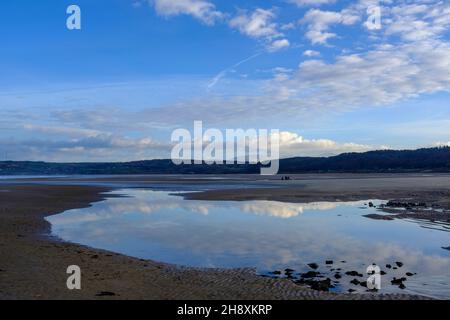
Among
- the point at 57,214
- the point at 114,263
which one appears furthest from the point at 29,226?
the point at 114,263

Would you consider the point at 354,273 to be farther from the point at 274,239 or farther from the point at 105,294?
the point at 105,294

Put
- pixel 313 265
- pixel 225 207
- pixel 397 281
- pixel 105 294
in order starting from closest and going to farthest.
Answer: pixel 105 294
pixel 397 281
pixel 313 265
pixel 225 207

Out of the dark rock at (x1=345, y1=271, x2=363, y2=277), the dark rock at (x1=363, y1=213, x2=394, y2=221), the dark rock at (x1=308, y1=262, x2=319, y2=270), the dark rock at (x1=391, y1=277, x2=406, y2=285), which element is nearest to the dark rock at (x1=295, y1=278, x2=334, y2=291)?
the dark rock at (x1=345, y1=271, x2=363, y2=277)

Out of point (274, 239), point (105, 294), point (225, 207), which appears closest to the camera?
point (105, 294)

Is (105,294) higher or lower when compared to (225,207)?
higher

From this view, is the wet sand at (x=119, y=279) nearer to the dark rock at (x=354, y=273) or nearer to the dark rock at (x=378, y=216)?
the dark rock at (x=354, y=273)

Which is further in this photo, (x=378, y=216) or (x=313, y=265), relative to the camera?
(x=378, y=216)

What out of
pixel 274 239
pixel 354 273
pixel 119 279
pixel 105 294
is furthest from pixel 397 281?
pixel 105 294

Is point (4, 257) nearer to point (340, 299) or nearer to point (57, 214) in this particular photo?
point (340, 299)

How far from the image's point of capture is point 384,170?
542 feet

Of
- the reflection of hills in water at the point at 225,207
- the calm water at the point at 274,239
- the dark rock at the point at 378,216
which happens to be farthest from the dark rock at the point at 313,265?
the reflection of hills in water at the point at 225,207

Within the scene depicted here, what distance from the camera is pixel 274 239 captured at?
1811cm

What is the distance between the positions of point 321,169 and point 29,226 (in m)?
173

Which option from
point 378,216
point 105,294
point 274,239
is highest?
point 105,294
